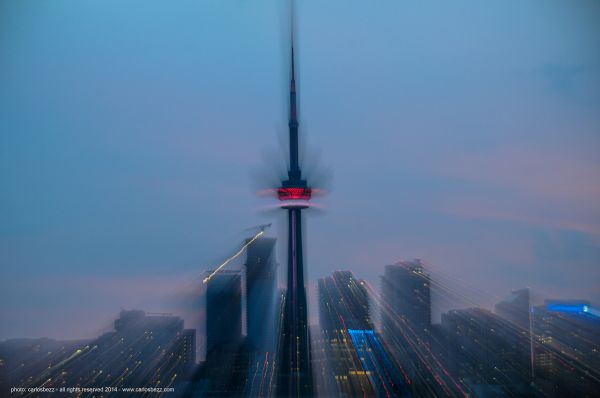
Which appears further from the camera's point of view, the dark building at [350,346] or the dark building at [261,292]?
the dark building at [261,292]

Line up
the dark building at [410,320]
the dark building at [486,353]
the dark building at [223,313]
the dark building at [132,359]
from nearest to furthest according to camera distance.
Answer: the dark building at [132,359], the dark building at [486,353], the dark building at [410,320], the dark building at [223,313]

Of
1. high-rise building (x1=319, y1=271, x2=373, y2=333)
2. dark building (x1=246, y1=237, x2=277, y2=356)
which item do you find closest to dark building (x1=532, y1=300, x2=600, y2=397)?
high-rise building (x1=319, y1=271, x2=373, y2=333)

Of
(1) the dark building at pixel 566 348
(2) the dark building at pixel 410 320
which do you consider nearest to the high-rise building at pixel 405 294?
(2) the dark building at pixel 410 320

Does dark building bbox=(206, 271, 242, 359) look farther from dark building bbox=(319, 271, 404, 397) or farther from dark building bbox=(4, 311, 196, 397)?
dark building bbox=(4, 311, 196, 397)

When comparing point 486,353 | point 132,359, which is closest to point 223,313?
point 132,359

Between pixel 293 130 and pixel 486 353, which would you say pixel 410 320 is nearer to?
pixel 486 353

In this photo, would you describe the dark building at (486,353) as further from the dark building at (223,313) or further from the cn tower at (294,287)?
the dark building at (223,313)
